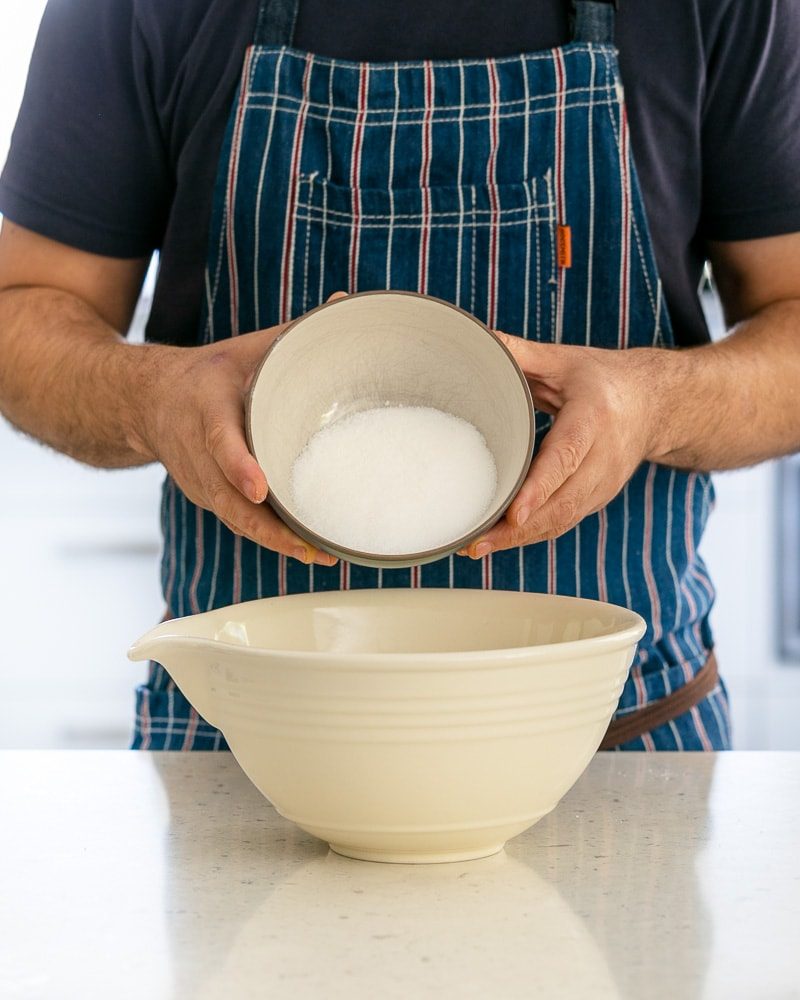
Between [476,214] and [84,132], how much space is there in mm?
351

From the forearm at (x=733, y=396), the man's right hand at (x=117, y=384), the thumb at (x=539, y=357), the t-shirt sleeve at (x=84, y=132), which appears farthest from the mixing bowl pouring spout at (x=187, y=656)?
the t-shirt sleeve at (x=84, y=132)

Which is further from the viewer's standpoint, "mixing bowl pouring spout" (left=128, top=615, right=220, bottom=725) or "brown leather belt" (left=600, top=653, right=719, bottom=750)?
"brown leather belt" (left=600, top=653, right=719, bottom=750)

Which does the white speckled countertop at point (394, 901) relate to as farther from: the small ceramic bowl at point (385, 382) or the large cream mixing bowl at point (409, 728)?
the small ceramic bowl at point (385, 382)

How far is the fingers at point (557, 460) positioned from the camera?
0.71 meters

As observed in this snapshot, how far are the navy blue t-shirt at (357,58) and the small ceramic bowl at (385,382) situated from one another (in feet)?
0.97

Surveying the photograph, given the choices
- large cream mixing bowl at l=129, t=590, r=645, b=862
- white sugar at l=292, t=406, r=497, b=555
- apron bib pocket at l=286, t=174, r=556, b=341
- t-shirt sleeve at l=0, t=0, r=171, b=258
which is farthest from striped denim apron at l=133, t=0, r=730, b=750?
large cream mixing bowl at l=129, t=590, r=645, b=862

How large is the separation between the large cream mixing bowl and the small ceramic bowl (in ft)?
0.38

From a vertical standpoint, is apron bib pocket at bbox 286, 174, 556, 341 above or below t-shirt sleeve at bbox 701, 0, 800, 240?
below

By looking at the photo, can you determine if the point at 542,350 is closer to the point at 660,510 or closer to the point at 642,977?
the point at 660,510

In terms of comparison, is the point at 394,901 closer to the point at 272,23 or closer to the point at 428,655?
the point at 428,655

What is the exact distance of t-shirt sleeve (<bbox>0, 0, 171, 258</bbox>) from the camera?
1027mm

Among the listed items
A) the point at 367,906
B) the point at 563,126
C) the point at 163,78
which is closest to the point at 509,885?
the point at 367,906

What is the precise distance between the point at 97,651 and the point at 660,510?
139 centimetres

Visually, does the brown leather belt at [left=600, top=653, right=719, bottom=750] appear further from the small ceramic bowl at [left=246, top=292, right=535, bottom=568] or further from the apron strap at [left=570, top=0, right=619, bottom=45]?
the apron strap at [left=570, top=0, right=619, bottom=45]
